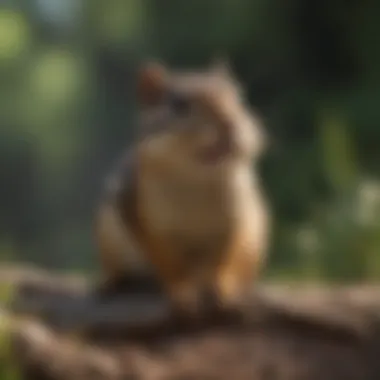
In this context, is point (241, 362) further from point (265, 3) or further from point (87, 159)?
point (265, 3)

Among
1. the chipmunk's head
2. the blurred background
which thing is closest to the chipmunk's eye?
the chipmunk's head

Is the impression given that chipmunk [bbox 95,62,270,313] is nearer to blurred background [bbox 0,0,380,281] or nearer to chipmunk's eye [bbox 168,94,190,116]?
chipmunk's eye [bbox 168,94,190,116]

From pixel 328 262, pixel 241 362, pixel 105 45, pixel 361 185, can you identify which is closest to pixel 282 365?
pixel 241 362

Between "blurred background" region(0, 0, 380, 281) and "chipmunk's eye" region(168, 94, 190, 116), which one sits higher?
"blurred background" region(0, 0, 380, 281)

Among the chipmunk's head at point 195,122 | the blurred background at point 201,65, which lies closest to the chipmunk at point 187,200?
the chipmunk's head at point 195,122

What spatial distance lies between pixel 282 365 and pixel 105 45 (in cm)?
57

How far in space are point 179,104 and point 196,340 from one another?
1.07ft

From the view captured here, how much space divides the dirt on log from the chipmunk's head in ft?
0.71

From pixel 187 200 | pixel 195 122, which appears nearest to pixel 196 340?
pixel 187 200

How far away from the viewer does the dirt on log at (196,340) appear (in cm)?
106

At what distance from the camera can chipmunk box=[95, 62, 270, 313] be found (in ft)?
3.45

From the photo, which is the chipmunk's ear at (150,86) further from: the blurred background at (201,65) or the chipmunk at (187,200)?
the blurred background at (201,65)

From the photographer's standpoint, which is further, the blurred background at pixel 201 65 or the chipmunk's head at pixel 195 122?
the blurred background at pixel 201 65

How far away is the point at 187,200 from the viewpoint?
3.50 feet
